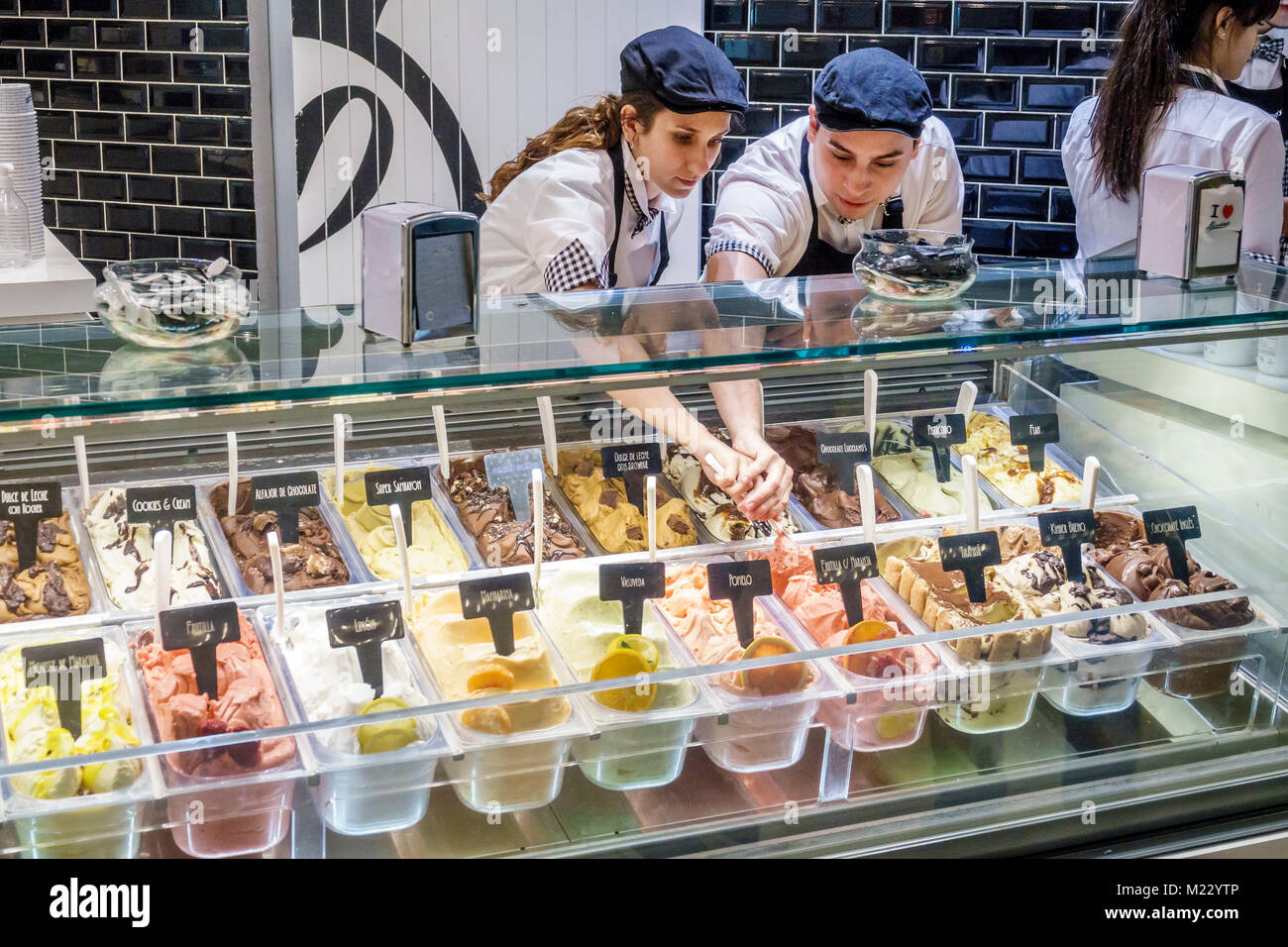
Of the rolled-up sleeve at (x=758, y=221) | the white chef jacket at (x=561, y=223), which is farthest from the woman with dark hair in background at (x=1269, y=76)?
the white chef jacket at (x=561, y=223)

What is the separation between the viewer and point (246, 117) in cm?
474

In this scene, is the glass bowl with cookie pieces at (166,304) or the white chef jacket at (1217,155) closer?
the glass bowl with cookie pieces at (166,304)

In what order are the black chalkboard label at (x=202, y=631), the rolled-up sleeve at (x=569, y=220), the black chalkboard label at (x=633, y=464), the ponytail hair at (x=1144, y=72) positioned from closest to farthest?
1. the black chalkboard label at (x=202, y=631)
2. the black chalkboard label at (x=633, y=464)
3. the rolled-up sleeve at (x=569, y=220)
4. the ponytail hair at (x=1144, y=72)

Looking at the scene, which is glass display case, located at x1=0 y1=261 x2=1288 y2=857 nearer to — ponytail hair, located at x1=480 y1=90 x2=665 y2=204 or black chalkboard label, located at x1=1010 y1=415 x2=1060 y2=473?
black chalkboard label, located at x1=1010 y1=415 x2=1060 y2=473

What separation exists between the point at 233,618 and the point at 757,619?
96 centimetres

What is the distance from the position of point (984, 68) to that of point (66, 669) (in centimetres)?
412

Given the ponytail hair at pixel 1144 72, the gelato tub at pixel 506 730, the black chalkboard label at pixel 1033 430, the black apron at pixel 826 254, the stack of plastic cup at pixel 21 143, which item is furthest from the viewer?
the black apron at pixel 826 254

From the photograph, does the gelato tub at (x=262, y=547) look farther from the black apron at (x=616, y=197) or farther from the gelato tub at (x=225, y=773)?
the black apron at (x=616, y=197)

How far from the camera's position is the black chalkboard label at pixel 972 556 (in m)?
2.17

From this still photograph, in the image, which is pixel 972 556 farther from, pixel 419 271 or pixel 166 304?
pixel 166 304

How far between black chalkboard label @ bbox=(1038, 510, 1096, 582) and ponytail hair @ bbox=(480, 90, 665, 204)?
1352mm

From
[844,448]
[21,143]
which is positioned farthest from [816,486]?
[21,143]

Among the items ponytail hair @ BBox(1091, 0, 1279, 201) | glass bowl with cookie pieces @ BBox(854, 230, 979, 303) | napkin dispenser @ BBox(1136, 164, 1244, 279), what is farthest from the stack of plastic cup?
ponytail hair @ BBox(1091, 0, 1279, 201)
